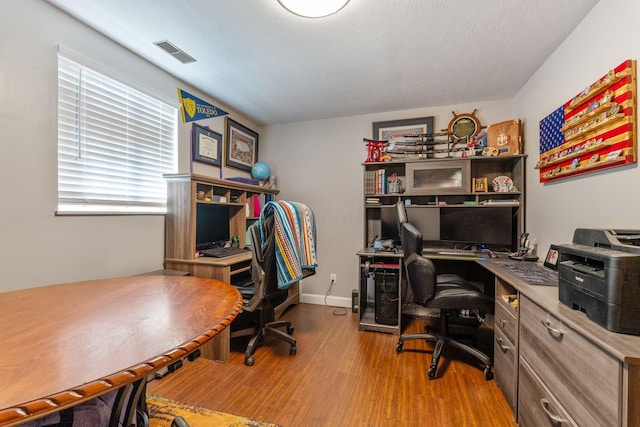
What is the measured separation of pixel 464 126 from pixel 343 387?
284 centimetres

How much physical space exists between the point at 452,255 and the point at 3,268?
315 cm

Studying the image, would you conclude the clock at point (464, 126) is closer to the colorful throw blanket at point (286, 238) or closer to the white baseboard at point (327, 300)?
the colorful throw blanket at point (286, 238)

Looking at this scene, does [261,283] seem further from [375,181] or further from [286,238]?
[375,181]

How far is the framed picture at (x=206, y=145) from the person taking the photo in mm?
2734

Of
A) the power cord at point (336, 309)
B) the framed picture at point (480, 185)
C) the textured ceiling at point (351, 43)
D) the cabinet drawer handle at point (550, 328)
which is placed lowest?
the power cord at point (336, 309)

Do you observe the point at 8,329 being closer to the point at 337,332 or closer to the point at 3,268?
the point at 3,268

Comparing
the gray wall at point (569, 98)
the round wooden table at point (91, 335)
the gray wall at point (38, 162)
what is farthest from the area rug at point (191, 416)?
the gray wall at point (569, 98)

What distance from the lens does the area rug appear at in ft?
4.84

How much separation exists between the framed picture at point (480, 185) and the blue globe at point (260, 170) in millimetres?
2478

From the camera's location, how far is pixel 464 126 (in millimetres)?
3008

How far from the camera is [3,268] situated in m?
1.46

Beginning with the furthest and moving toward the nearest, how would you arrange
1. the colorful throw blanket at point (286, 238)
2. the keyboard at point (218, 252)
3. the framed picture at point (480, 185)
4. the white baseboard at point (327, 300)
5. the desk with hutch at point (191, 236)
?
1. the white baseboard at point (327, 300)
2. the framed picture at point (480, 185)
3. the keyboard at point (218, 252)
4. the desk with hutch at point (191, 236)
5. the colorful throw blanket at point (286, 238)

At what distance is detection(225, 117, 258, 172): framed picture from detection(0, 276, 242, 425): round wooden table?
2.21 m

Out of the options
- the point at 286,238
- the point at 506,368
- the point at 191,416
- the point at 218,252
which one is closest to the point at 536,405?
the point at 506,368
